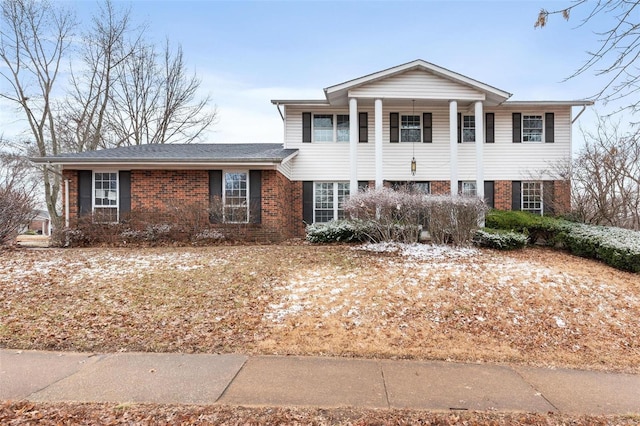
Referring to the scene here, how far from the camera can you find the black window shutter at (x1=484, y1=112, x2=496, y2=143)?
14.4 meters

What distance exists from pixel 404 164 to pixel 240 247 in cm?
754

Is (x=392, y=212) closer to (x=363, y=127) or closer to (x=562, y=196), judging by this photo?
(x=363, y=127)

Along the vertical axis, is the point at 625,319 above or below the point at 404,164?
below

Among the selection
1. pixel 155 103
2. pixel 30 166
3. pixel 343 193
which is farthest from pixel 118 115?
pixel 343 193

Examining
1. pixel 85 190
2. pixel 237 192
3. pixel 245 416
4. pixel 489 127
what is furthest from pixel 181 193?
pixel 489 127

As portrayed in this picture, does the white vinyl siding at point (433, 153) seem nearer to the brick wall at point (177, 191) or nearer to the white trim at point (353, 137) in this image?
the white trim at point (353, 137)

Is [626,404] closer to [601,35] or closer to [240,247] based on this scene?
[601,35]

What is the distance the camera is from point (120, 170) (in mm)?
12305

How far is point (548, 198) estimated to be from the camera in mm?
13672

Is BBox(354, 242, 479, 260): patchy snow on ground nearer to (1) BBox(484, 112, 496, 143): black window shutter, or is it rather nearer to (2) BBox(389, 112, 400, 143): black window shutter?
(2) BBox(389, 112, 400, 143): black window shutter

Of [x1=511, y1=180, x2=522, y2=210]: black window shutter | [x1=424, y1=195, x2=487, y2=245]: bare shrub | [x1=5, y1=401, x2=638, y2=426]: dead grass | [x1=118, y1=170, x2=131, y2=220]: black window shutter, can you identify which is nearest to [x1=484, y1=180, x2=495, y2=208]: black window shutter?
[x1=511, y1=180, x2=522, y2=210]: black window shutter

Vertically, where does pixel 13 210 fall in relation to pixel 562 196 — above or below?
below

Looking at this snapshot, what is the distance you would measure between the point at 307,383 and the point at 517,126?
14.5 meters

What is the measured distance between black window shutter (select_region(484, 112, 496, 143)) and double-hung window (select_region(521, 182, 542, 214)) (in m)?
2.24
